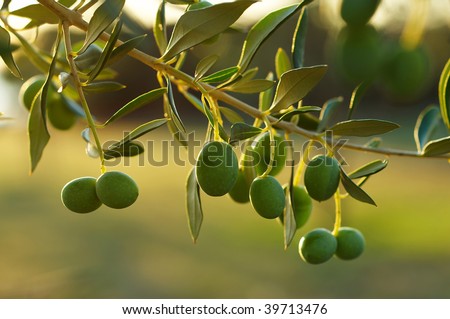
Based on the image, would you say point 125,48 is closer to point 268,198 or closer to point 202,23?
point 202,23

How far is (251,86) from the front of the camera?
890 millimetres

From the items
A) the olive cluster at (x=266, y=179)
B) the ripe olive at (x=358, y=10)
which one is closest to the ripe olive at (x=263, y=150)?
the olive cluster at (x=266, y=179)

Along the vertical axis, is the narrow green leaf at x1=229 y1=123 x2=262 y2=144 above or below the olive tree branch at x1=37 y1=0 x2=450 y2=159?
below

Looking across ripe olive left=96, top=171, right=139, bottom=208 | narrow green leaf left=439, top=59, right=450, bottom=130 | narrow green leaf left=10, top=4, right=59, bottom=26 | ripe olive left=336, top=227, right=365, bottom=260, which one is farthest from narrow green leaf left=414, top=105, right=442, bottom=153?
narrow green leaf left=10, top=4, right=59, bottom=26

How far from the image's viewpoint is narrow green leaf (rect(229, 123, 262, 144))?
0.75m

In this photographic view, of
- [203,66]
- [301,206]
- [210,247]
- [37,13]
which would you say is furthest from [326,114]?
[210,247]

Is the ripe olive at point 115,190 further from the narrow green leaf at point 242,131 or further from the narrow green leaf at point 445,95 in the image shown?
the narrow green leaf at point 445,95

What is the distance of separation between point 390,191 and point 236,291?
8.46 metres

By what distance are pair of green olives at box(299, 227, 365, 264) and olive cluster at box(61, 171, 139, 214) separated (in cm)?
34

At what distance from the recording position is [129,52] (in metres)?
0.76

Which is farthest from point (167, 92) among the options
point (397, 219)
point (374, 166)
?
point (397, 219)

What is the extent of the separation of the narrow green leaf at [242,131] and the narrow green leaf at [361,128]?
141 millimetres

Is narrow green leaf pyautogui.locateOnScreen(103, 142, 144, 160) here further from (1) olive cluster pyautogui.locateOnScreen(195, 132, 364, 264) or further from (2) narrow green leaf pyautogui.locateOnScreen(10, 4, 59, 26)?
(2) narrow green leaf pyautogui.locateOnScreen(10, 4, 59, 26)

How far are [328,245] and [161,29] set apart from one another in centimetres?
45
